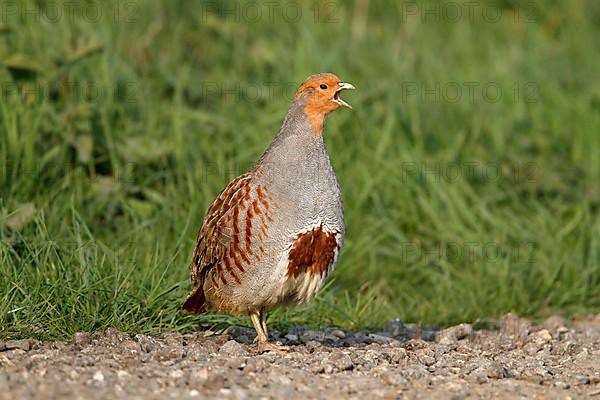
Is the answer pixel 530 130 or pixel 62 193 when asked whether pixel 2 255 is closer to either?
pixel 62 193

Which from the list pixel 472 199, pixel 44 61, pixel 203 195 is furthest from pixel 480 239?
pixel 44 61

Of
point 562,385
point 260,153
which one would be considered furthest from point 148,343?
point 260,153

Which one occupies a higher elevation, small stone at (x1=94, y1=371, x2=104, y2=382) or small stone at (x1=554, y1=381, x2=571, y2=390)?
small stone at (x1=94, y1=371, x2=104, y2=382)

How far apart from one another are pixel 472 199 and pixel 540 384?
3158mm

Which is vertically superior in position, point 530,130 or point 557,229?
point 530,130

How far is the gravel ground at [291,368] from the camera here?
162 inches

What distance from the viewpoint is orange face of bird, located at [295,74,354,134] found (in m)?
5.29

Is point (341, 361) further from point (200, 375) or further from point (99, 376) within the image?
point (99, 376)

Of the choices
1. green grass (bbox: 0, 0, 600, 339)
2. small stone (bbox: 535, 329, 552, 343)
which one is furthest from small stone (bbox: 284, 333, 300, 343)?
small stone (bbox: 535, 329, 552, 343)

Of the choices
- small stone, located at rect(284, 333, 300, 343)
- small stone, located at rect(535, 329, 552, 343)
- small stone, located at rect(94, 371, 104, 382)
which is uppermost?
small stone, located at rect(94, 371, 104, 382)

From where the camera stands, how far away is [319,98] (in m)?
5.31

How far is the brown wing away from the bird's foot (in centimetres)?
34

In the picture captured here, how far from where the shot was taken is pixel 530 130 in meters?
8.67

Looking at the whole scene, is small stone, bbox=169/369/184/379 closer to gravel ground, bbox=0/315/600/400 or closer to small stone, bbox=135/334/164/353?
gravel ground, bbox=0/315/600/400
